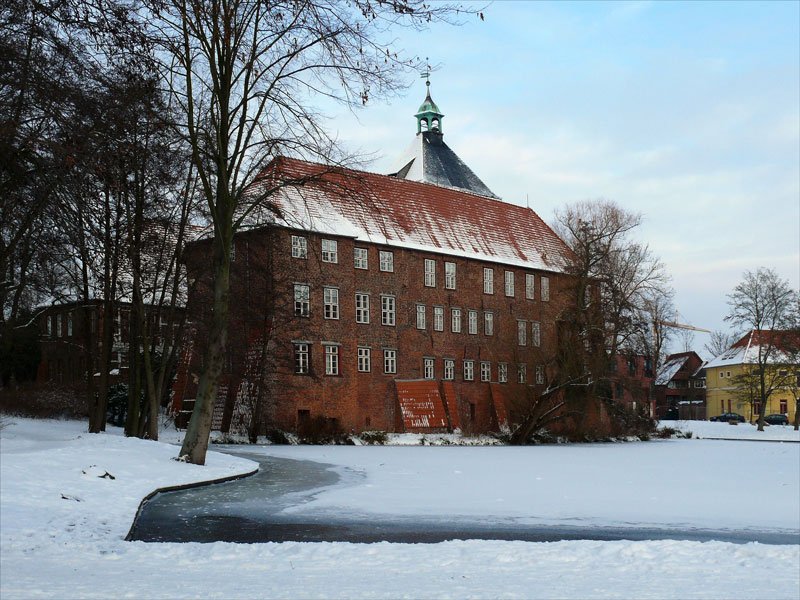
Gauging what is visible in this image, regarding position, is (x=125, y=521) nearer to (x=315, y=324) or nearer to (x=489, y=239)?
(x=315, y=324)

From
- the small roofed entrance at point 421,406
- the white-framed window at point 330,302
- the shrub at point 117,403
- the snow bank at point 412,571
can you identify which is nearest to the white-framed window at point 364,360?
the small roofed entrance at point 421,406

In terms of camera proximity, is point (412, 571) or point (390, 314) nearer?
point (412, 571)

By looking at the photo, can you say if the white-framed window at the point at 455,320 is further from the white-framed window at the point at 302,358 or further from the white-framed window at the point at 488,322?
the white-framed window at the point at 302,358

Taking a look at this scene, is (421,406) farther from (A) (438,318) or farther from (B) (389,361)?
(A) (438,318)

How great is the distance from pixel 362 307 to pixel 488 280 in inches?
419

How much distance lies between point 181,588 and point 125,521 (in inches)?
203

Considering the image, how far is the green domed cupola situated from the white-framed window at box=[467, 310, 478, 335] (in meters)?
20.8

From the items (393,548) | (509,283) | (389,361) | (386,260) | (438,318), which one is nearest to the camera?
(393,548)

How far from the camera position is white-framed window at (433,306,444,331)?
2089 inches

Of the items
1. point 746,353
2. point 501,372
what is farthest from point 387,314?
point 746,353

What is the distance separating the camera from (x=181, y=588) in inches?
343

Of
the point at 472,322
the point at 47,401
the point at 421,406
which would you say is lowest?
the point at 421,406

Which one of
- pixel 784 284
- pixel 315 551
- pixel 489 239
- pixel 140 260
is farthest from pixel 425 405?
pixel 315 551

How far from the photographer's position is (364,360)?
160 ft
